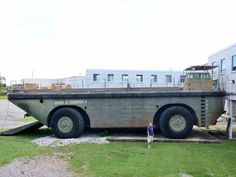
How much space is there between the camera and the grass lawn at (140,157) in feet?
26.5

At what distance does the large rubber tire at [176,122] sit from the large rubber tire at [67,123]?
11.0 ft

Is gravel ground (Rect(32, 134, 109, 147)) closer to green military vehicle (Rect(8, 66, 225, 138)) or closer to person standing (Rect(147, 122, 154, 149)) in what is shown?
green military vehicle (Rect(8, 66, 225, 138))

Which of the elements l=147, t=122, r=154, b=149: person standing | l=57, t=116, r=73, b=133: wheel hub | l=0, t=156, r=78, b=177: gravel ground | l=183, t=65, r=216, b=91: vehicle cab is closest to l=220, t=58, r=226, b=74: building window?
l=183, t=65, r=216, b=91: vehicle cab

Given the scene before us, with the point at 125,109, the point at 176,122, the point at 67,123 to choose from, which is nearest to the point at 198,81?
the point at 176,122

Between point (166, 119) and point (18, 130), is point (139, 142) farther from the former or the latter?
point (18, 130)

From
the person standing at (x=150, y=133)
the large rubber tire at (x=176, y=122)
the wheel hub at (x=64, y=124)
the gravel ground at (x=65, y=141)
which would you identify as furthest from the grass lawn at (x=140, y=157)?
the wheel hub at (x=64, y=124)

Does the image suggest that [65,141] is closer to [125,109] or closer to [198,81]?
[125,109]

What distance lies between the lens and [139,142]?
495 inches

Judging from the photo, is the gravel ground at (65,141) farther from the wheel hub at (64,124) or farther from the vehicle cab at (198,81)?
the vehicle cab at (198,81)

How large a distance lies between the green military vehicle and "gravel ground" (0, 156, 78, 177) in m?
A: 4.13

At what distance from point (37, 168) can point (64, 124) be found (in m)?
5.27

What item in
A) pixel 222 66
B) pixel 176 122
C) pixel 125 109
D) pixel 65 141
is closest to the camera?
pixel 65 141

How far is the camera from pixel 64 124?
539 inches

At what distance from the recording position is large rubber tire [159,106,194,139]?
13.3 metres
